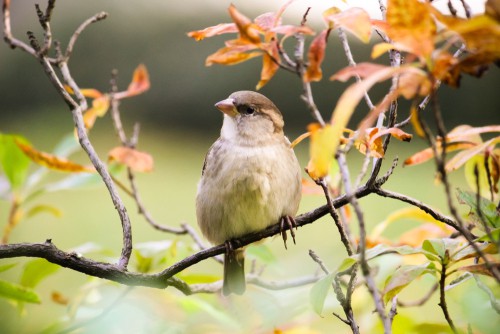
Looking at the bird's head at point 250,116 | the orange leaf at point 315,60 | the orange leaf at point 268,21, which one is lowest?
the orange leaf at point 315,60

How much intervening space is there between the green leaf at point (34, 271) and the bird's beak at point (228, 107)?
593 millimetres

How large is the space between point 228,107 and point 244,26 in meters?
0.86

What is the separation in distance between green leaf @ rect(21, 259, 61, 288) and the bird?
38 centimetres

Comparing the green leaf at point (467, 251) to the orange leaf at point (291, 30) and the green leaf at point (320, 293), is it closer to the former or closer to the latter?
the green leaf at point (320, 293)

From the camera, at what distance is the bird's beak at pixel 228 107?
1.65 m

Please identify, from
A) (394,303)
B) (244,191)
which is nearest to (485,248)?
(394,303)

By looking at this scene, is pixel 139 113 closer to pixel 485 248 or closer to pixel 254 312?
pixel 254 312

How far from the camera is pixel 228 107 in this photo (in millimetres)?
1660

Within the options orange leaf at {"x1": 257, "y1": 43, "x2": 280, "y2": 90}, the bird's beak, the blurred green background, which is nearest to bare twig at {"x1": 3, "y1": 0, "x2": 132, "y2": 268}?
orange leaf at {"x1": 257, "y1": 43, "x2": 280, "y2": 90}

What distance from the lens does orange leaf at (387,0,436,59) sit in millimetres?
668

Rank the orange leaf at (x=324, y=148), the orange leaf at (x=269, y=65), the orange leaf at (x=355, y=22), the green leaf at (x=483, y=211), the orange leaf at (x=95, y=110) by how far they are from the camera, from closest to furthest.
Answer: the orange leaf at (x=324, y=148) → the orange leaf at (x=355, y=22) → the orange leaf at (x=269, y=65) → the green leaf at (x=483, y=211) → the orange leaf at (x=95, y=110)

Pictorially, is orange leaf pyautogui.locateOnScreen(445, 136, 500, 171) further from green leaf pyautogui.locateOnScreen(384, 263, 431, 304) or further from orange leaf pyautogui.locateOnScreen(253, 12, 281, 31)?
orange leaf pyautogui.locateOnScreen(253, 12, 281, 31)

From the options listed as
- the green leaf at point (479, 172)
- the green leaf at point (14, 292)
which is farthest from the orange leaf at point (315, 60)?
the green leaf at point (14, 292)

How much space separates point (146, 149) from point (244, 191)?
11.1 feet
